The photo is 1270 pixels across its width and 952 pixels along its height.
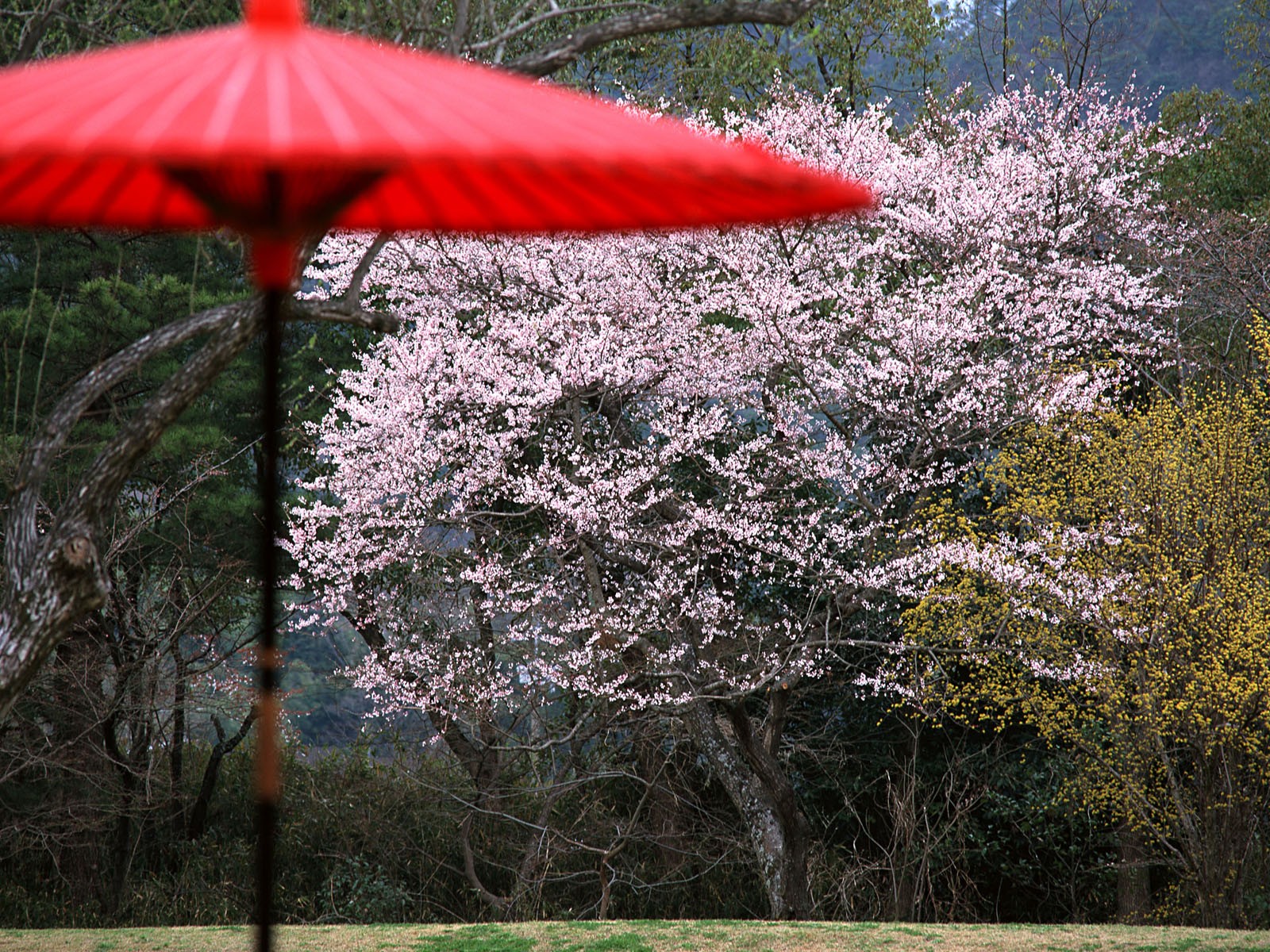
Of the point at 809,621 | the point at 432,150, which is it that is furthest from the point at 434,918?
the point at 432,150

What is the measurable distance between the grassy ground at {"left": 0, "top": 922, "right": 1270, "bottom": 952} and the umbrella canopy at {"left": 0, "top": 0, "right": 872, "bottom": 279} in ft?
18.3

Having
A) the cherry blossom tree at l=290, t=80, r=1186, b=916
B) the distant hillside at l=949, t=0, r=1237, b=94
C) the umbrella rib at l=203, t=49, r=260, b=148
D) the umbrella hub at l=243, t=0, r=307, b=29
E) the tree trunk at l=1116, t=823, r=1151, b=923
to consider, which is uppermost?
the distant hillside at l=949, t=0, r=1237, b=94

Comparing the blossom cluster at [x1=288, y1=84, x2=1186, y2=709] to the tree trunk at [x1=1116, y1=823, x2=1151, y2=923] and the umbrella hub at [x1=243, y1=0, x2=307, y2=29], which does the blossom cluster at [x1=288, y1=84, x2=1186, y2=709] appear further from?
the umbrella hub at [x1=243, y1=0, x2=307, y2=29]

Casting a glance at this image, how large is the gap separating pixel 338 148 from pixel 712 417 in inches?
293

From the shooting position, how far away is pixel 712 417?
28.6ft

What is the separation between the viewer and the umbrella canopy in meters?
1.39

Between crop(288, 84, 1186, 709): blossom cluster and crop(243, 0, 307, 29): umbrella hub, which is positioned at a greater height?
crop(288, 84, 1186, 709): blossom cluster

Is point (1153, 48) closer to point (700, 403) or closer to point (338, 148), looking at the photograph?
point (700, 403)

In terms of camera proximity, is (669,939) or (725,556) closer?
(669,939)

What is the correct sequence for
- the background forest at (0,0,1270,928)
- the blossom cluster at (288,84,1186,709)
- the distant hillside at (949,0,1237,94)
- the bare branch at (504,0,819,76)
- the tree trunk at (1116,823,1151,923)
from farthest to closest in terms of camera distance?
the distant hillside at (949,0,1237,94)
the tree trunk at (1116,823,1151,923)
the blossom cluster at (288,84,1186,709)
the background forest at (0,0,1270,928)
the bare branch at (504,0,819,76)

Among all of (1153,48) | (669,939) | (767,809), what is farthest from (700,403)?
(1153,48)

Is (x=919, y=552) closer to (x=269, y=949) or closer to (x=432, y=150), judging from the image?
(x=269, y=949)

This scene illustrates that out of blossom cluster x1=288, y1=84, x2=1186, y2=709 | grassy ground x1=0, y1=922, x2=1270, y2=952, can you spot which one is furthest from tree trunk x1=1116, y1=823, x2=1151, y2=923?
blossom cluster x1=288, y1=84, x2=1186, y2=709

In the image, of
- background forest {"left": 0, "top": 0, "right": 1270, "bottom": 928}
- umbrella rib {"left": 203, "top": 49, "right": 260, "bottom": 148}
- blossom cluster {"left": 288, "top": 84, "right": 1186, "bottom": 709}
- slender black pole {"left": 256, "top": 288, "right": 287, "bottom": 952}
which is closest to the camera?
umbrella rib {"left": 203, "top": 49, "right": 260, "bottom": 148}
